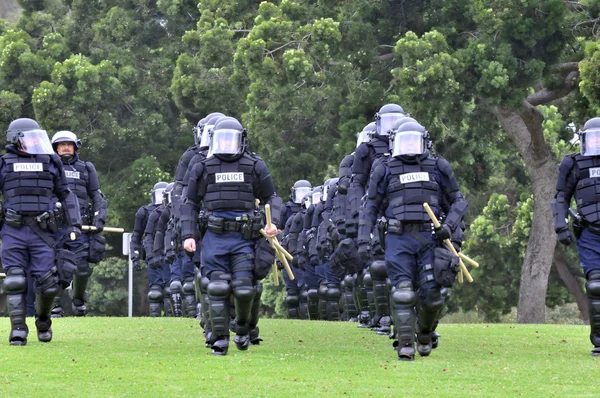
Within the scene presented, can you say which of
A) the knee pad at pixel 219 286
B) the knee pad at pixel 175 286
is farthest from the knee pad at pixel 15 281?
the knee pad at pixel 175 286

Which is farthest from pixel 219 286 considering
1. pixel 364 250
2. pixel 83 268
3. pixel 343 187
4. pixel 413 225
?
pixel 83 268

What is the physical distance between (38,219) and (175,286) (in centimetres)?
874

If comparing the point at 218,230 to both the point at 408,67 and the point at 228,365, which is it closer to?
the point at 228,365

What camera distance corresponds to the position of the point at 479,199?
42938mm

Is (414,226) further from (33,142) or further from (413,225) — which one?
(33,142)

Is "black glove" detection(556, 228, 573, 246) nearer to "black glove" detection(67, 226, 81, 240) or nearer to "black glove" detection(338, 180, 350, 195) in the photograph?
"black glove" detection(338, 180, 350, 195)

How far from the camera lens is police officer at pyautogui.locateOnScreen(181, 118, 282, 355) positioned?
13617 mm

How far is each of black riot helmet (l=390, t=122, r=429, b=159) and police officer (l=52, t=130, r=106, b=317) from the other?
6938mm

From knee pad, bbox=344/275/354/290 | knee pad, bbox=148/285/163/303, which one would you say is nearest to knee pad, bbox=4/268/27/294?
knee pad, bbox=344/275/354/290

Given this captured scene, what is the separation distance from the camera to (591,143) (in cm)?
1402

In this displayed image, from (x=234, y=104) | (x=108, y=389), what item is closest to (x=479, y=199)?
(x=234, y=104)

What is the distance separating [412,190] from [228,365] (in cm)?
265

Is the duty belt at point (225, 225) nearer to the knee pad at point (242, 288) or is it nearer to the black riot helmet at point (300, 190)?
the knee pad at point (242, 288)

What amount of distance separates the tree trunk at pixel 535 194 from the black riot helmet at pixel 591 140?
14.3 m
